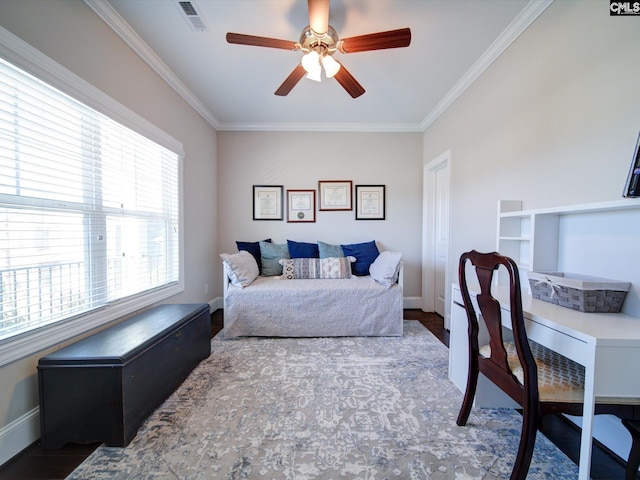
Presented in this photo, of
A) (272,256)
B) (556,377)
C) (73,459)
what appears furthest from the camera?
(272,256)

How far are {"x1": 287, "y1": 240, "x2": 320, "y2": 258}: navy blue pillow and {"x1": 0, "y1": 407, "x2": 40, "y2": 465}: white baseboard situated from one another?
244cm

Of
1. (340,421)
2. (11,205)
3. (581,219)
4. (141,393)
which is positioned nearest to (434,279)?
(581,219)

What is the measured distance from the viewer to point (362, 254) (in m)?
3.30

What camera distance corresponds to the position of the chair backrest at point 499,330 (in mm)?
977

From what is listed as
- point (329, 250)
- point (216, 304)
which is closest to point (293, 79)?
point (329, 250)

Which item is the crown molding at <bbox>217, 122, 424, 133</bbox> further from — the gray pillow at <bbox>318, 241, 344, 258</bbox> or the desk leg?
the desk leg

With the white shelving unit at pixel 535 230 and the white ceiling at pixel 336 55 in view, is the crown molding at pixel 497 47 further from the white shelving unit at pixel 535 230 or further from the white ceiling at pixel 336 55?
the white shelving unit at pixel 535 230

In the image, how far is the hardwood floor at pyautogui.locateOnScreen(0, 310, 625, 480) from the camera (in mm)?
1136

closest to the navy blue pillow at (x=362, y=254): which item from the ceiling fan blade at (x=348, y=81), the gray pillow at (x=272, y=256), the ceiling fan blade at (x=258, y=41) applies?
the gray pillow at (x=272, y=256)

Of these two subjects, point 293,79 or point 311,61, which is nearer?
point 311,61

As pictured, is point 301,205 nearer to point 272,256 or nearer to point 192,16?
point 272,256

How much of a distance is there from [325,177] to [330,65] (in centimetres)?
180

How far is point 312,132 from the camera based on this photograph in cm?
348

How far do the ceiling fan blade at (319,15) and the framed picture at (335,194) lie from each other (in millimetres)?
2023
